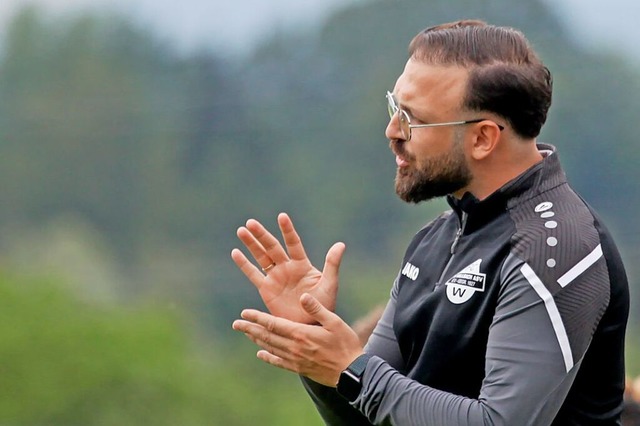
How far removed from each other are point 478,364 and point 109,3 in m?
7.05

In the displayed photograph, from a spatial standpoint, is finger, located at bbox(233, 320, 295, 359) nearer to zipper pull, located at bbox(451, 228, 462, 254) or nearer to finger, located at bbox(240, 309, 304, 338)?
finger, located at bbox(240, 309, 304, 338)

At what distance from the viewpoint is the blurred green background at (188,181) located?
310 inches

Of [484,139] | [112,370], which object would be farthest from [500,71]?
[112,370]

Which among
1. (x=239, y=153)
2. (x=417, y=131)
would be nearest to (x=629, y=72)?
(x=239, y=153)

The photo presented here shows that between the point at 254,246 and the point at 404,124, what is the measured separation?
0.46 meters

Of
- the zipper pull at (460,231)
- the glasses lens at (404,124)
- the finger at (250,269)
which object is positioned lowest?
the zipper pull at (460,231)

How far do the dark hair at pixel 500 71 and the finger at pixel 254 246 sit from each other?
57cm

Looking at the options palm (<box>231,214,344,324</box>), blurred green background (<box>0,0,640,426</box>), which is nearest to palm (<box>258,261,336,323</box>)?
palm (<box>231,214,344,324</box>)

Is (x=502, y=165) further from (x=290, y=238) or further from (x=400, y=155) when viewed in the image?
(x=290, y=238)

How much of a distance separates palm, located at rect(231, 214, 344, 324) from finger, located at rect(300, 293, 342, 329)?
0.21 meters

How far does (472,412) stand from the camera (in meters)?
2.16

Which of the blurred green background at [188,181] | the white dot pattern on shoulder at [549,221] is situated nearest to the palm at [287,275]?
the white dot pattern on shoulder at [549,221]

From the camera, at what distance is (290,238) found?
255 centimetres

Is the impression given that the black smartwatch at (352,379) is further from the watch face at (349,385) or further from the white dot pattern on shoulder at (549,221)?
the white dot pattern on shoulder at (549,221)
